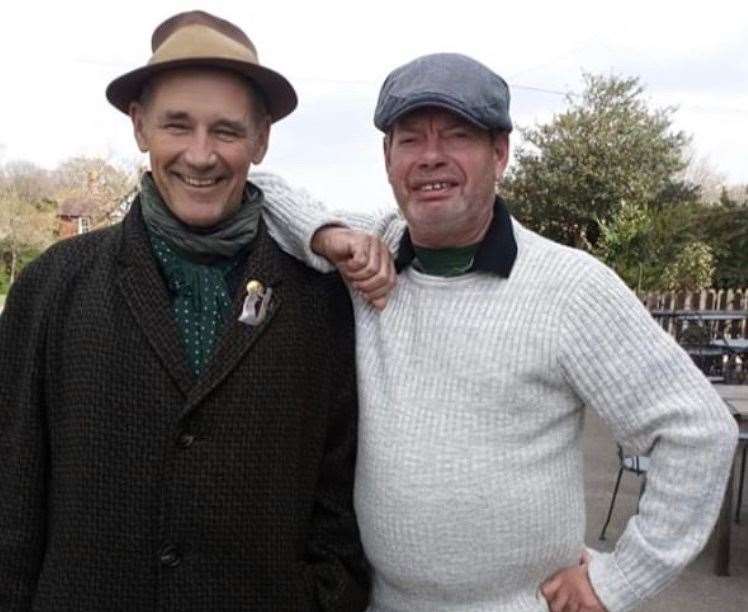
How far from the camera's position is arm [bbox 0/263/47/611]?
1676 mm

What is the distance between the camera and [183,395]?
162cm

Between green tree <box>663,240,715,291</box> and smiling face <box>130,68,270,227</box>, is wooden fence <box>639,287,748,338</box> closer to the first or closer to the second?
green tree <box>663,240,715,291</box>

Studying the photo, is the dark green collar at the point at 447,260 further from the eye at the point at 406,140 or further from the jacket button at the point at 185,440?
the jacket button at the point at 185,440

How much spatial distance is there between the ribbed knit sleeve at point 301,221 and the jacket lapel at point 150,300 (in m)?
0.29

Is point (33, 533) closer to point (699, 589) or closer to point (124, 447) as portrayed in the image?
point (124, 447)

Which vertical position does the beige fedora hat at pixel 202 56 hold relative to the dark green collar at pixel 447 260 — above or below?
above

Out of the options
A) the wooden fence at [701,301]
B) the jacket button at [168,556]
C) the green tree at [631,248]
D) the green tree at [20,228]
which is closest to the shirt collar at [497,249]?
the jacket button at [168,556]

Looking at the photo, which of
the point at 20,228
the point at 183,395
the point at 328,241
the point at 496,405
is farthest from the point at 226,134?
the point at 20,228

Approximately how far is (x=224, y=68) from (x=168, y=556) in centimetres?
91

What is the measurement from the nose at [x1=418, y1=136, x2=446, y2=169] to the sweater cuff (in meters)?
0.84

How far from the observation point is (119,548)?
63.6 inches

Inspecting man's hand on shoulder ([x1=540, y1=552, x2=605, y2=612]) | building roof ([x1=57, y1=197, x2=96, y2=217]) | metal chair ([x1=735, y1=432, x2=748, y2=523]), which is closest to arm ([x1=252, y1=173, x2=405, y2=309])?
man's hand on shoulder ([x1=540, y1=552, x2=605, y2=612])

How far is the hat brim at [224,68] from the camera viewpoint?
66.6 inches

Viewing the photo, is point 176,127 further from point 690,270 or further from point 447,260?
point 690,270
